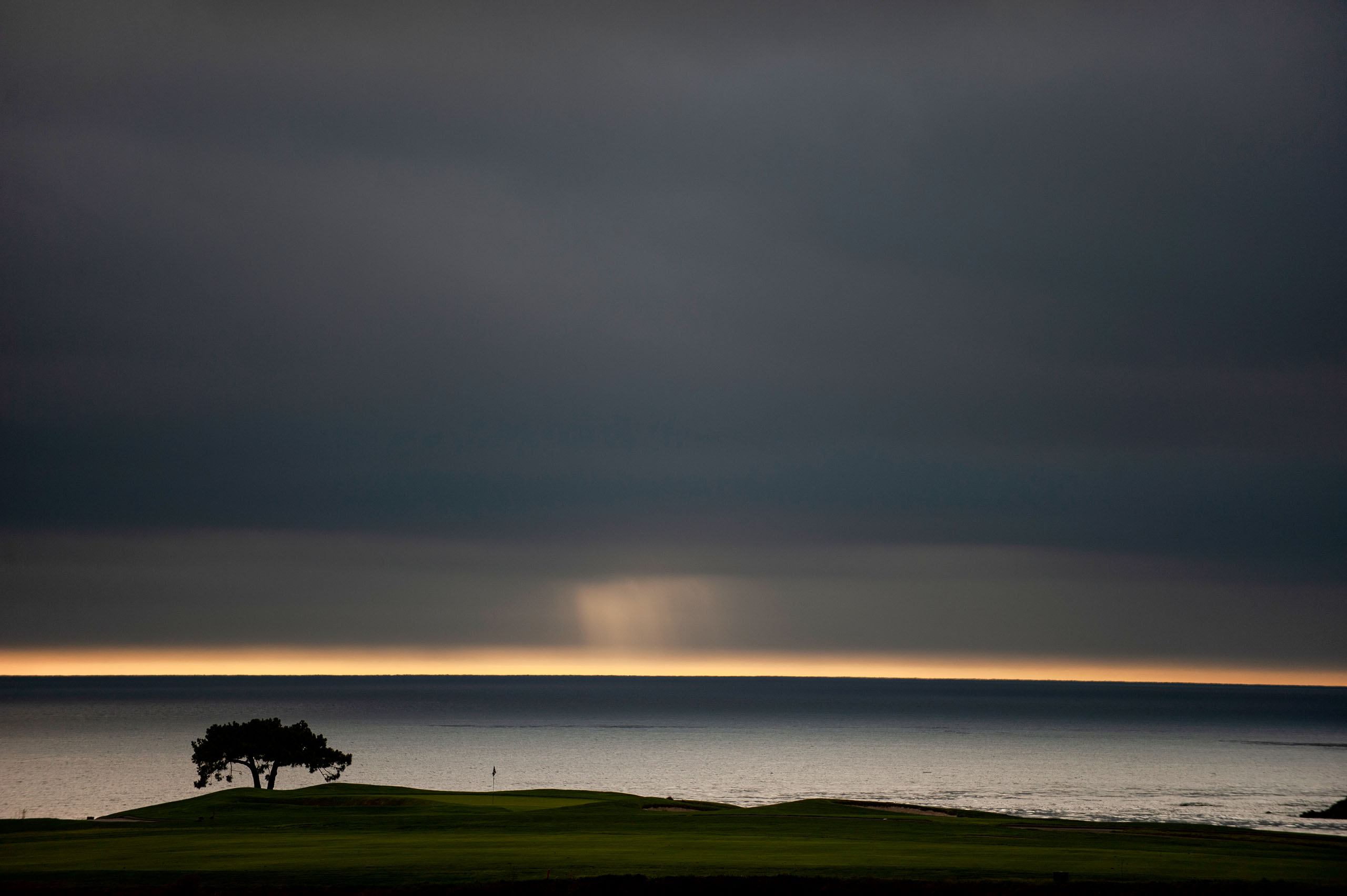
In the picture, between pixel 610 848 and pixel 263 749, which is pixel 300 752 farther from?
pixel 610 848

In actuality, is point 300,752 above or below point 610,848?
above

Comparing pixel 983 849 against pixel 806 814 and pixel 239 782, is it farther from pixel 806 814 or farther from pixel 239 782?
pixel 239 782

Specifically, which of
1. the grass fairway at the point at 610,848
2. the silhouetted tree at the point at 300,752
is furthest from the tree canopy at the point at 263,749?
the grass fairway at the point at 610,848

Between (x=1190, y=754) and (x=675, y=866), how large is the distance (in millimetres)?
180274

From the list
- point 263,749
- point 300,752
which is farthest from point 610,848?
point 300,752

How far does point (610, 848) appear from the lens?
37625mm

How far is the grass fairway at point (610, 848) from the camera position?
32.3 meters

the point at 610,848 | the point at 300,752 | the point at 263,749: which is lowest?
the point at 610,848

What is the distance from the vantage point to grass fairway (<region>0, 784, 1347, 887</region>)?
32.3 metres

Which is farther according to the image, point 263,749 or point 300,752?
point 300,752

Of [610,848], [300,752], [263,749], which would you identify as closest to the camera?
[610,848]

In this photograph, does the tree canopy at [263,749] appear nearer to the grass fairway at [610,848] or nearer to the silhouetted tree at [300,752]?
the silhouetted tree at [300,752]

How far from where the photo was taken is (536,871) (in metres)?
32.6

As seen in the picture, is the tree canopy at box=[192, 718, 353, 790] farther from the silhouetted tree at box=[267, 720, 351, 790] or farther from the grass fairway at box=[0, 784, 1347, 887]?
the grass fairway at box=[0, 784, 1347, 887]
